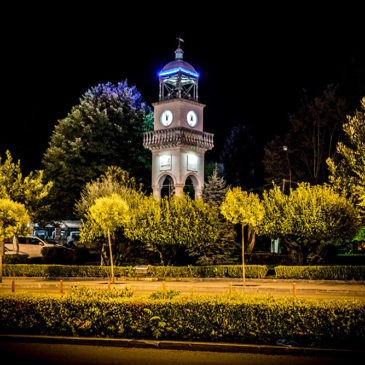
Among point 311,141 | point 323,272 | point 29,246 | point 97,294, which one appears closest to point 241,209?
point 323,272

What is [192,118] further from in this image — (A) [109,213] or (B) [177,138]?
(A) [109,213]

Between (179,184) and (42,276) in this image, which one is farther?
(179,184)

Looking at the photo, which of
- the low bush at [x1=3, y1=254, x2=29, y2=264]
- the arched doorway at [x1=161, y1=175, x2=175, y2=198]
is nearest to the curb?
the low bush at [x1=3, y1=254, x2=29, y2=264]

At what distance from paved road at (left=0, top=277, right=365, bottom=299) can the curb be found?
10.5m

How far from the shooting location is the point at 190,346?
11.9 m

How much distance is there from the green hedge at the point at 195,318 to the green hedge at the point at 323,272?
1675 centimetres

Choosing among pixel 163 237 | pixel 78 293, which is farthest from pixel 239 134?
pixel 78 293

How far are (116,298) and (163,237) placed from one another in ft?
65.4

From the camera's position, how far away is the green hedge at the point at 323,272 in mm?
28516

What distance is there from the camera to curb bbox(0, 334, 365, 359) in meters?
11.2

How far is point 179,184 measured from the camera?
149 ft

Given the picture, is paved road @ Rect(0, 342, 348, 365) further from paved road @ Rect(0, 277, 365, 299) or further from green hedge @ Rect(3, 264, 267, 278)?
green hedge @ Rect(3, 264, 267, 278)

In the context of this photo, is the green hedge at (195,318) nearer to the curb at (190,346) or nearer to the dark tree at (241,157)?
the curb at (190,346)

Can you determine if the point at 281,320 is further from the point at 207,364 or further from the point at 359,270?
the point at 359,270
